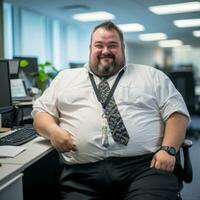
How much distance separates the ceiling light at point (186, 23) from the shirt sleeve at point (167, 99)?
5.37m

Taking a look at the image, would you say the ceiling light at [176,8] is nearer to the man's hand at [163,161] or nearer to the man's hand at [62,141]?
the man's hand at [163,161]

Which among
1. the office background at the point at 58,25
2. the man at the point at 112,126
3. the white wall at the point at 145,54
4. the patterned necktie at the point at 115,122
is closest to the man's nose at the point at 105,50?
the man at the point at 112,126

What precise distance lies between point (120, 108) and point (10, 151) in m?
0.60

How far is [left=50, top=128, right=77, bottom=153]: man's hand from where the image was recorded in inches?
59.8

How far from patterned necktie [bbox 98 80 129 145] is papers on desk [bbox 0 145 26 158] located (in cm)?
45

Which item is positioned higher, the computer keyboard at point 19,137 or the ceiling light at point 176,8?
the ceiling light at point 176,8

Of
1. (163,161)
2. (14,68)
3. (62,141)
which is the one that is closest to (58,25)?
(14,68)

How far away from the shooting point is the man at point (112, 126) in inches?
60.3

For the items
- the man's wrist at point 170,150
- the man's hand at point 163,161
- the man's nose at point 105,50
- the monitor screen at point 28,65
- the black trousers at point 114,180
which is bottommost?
the black trousers at point 114,180

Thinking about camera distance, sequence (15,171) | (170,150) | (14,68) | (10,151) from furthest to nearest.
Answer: (14,68) < (170,150) < (10,151) < (15,171)

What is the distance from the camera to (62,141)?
152cm

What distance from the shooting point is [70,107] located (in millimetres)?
1729

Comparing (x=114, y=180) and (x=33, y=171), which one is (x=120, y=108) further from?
(x=33, y=171)

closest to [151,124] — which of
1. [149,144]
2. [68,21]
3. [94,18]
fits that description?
[149,144]
